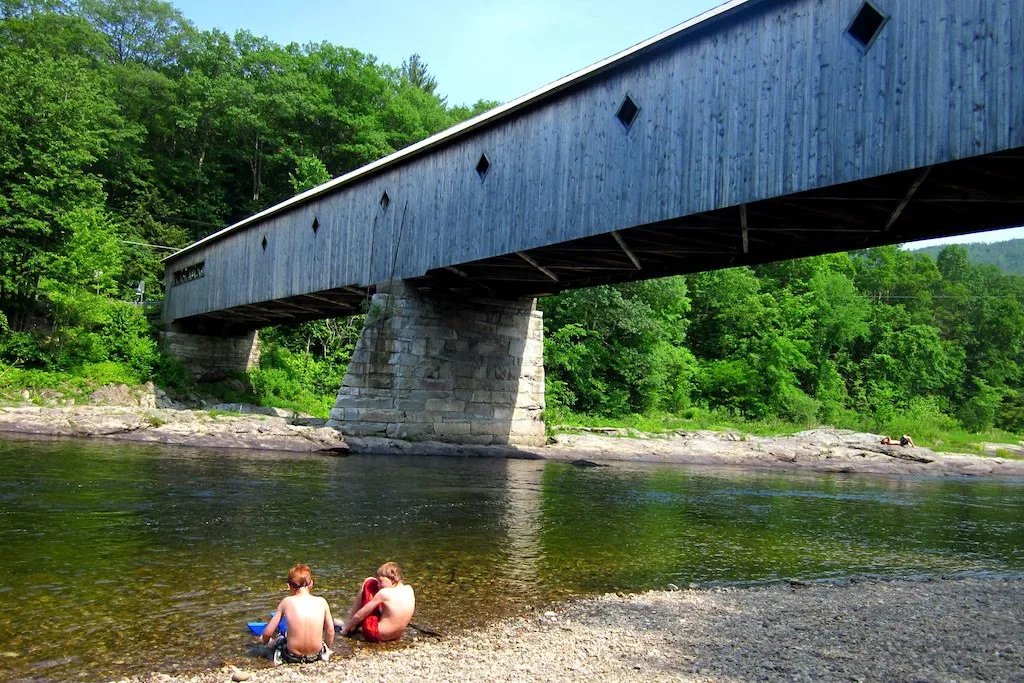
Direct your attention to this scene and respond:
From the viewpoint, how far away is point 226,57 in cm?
3712

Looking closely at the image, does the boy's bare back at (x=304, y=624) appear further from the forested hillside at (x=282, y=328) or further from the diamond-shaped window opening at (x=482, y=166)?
the forested hillside at (x=282, y=328)

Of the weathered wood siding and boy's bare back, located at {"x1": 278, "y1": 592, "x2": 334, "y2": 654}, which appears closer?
boy's bare back, located at {"x1": 278, "y1": 592, "x2": 334, "y2": 654}

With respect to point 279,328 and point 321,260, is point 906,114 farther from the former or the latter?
point 279,328

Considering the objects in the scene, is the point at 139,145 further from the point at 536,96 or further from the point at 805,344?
the point at 805,344

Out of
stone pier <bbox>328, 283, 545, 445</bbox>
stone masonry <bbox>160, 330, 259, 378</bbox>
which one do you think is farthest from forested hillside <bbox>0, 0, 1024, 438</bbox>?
stone pier <bbox>328, 283, 545, 445</bbox>

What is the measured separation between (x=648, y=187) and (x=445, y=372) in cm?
795

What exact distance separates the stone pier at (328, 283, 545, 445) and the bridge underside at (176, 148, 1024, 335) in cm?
62

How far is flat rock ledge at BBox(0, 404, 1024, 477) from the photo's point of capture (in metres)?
16.4

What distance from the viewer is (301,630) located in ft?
13.5

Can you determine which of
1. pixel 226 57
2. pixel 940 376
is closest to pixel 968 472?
pixel 940 376

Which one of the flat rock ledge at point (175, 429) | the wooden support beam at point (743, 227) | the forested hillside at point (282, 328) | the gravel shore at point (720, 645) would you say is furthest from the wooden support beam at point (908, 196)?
the forested hillside at point (282, 328)

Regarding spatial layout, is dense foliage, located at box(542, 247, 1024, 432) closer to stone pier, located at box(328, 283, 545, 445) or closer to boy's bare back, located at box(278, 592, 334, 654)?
stone pier, located at box(328, 283, 545, 445)

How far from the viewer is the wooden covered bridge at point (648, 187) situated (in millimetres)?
8305

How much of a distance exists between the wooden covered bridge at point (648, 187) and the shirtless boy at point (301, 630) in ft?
25.3
